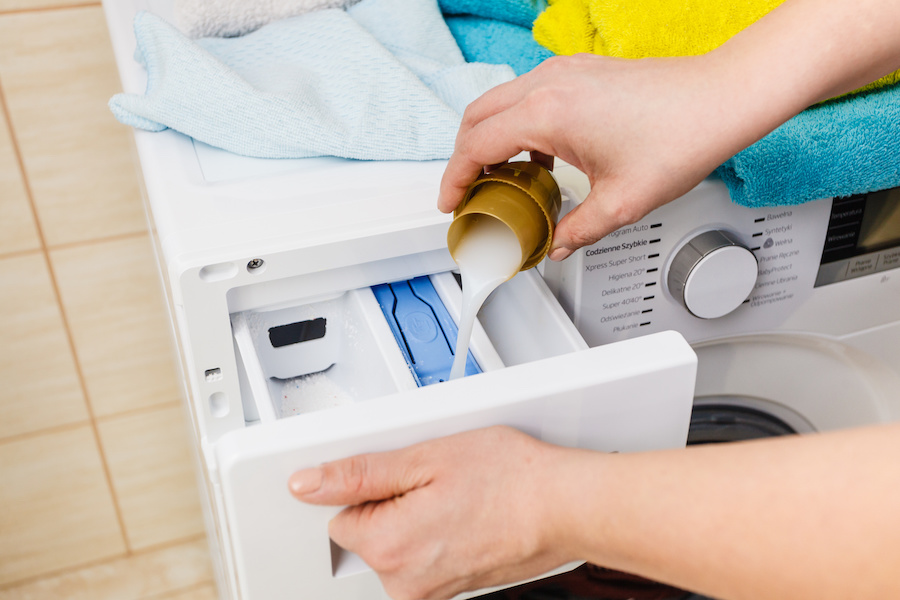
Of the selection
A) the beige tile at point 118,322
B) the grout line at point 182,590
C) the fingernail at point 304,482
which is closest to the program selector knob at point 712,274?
the fingernail at point 304,482

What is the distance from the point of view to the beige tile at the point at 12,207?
94 cm

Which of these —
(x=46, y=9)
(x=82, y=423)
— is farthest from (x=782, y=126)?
(x=82, y=423)

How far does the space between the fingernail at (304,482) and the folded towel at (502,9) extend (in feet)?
1.59

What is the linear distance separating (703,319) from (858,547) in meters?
0.33

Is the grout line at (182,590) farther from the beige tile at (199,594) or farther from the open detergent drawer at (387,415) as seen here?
the open detergent drawer at (387,415)

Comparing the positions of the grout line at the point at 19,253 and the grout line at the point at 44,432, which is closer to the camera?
the grout line at the point at 19,253

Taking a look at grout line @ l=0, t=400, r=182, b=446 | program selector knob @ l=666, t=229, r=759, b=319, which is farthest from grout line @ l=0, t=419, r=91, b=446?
program selector knob @ l=666, t=229, r=759, b=319

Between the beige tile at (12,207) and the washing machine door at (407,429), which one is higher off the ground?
the beige tile at (12,207)

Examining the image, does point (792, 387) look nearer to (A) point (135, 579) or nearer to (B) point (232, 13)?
(B) point (232, 13)

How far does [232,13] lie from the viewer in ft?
2.27

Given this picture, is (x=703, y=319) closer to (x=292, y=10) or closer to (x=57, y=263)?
Result: (x=292, y=10)

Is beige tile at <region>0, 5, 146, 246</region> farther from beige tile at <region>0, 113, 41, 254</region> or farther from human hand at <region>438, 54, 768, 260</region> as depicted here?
human hand at <region>438, 54, 768, 260</region>

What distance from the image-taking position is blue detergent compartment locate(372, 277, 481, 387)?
54 cm

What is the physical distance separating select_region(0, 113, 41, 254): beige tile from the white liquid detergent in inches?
28.1
